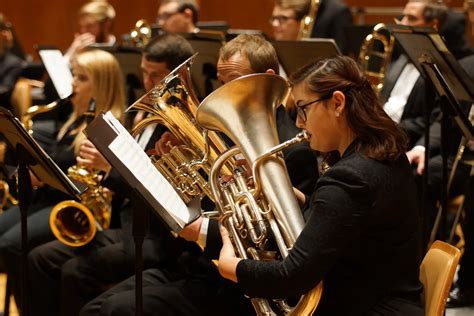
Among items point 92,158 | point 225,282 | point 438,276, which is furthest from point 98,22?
point 438,276

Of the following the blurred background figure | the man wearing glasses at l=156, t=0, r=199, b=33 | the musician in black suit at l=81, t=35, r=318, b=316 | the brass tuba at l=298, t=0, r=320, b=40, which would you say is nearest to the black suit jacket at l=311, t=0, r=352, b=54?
the brass tuba at l=298, t=0, r=320, b=40

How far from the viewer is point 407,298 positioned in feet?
6.96

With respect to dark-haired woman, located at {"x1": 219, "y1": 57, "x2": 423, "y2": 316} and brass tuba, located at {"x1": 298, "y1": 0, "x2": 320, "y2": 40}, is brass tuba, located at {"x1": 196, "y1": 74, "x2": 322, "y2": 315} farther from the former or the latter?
brass tuba, located at {"x1": 298, "y1": 0, "x2": 320, "y2": 40}

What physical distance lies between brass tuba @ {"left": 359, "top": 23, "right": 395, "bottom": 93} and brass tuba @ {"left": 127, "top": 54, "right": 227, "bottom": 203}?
208 centimetres

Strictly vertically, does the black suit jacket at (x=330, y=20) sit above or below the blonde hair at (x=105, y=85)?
below

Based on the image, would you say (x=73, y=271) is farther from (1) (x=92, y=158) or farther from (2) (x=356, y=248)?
(2) (x=356, y=248)

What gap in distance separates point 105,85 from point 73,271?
36.0 inches

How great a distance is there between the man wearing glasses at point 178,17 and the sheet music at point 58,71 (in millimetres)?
848

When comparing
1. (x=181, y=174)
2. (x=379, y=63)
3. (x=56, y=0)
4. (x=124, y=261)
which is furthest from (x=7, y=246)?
(x=56, y=0)

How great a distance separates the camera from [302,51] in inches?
147

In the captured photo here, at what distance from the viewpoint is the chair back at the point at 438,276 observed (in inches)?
83.9

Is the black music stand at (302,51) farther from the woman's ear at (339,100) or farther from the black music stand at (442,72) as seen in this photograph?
the woman's ear at (339,100)

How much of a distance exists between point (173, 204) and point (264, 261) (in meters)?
0.31

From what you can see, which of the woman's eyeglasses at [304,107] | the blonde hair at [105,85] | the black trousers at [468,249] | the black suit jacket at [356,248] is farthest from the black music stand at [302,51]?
the black suit jacket at [356,248]
